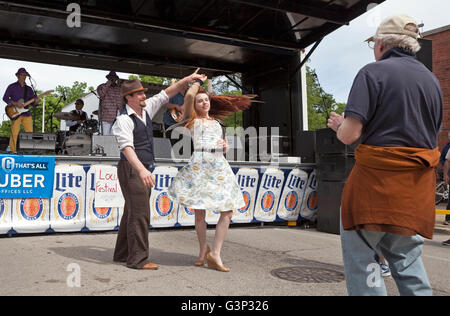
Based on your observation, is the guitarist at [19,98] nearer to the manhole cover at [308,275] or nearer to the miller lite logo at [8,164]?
the miller lite logo at [8,164]

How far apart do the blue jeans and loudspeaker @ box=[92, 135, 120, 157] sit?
306 inches

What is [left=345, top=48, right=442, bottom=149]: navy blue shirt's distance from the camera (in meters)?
2.26

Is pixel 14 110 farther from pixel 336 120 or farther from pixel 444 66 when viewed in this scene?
pixel 444 66

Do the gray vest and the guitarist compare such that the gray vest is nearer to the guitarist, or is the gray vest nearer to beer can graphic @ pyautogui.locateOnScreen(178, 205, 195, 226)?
beer can graphic @ pyautogui.locateOnScreen(178, 205, 195, 226)

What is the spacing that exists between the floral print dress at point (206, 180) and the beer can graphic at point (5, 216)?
3222mm

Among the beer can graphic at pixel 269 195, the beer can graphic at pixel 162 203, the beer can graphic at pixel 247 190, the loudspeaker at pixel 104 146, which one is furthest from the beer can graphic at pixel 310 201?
the loudspeaker at pixel 104 146

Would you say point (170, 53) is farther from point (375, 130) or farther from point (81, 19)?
point (375, 130)

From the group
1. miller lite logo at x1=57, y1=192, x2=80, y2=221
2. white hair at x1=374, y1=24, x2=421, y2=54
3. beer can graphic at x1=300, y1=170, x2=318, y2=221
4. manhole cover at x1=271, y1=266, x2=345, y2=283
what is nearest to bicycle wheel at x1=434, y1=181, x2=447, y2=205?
beer can graphic at x1=300, y1=170, x2=318, y2=221

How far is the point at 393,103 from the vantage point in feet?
7.44

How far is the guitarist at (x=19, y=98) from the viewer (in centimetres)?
1080

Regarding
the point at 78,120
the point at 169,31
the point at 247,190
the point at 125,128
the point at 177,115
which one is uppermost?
the point at 169,31

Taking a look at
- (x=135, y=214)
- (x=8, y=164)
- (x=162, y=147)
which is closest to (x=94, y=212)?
(x=8, y=164)

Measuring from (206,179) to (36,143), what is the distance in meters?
6.47
